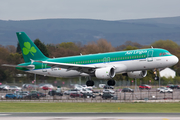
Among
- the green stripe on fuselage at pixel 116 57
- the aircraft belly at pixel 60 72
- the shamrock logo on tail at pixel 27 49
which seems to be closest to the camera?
the green stripe on fuselage at pixel 116 57

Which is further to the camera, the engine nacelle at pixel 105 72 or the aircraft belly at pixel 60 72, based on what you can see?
the aircraft belly at pixel 60 72

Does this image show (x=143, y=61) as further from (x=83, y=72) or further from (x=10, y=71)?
(x=10, y=71)

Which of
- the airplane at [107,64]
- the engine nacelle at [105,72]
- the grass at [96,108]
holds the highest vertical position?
the airplane at [107,64]

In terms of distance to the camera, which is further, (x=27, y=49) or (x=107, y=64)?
(x=27, y=49)

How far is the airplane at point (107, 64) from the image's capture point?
164 feet

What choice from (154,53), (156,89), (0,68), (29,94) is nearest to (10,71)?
(0,68)

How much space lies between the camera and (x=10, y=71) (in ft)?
270

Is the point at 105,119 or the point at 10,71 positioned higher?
the point at 10,71

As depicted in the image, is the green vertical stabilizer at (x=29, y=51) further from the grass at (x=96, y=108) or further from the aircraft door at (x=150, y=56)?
the aircraft door at (x=150, y=56)

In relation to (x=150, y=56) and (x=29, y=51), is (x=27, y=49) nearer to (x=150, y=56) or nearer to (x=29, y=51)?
(x=29, y=51)

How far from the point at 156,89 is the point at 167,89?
2767 mm

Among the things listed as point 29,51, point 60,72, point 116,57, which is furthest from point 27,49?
point 116,57

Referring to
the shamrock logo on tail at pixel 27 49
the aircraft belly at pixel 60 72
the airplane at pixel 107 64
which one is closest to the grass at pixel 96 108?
the airplane at pixel 107 64

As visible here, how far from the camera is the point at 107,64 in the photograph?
52438mm
